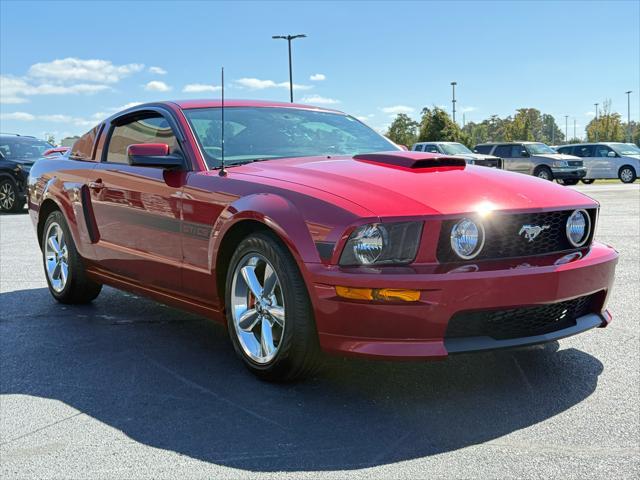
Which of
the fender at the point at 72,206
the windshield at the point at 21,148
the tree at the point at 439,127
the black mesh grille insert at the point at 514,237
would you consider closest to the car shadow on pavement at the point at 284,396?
the black mesh grille insert at the point at 514,237

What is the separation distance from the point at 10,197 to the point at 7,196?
0.25 ft

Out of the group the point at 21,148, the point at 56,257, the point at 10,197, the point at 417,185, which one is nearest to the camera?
the point at 417,185

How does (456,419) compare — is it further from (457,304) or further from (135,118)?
(135,118)

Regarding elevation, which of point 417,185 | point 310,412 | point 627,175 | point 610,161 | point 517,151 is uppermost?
point 517,151

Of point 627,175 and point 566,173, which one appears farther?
point 627,175

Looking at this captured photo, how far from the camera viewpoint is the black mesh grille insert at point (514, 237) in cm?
343

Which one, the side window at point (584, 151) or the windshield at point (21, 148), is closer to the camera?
the windshield at point (21, 148)

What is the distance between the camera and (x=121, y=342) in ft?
16.0

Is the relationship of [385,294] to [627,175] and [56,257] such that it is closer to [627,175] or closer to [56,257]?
[56,257]

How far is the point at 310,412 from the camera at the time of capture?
3.48 m

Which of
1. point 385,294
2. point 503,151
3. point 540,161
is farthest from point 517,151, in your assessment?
point 385,294

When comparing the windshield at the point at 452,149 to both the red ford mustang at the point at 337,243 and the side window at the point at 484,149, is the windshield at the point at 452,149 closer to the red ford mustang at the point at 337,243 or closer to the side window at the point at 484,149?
the side window at the point at 484,149

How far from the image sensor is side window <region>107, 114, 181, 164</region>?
4.89 meters

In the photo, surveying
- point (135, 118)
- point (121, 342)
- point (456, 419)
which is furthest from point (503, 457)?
point (135, 118)
